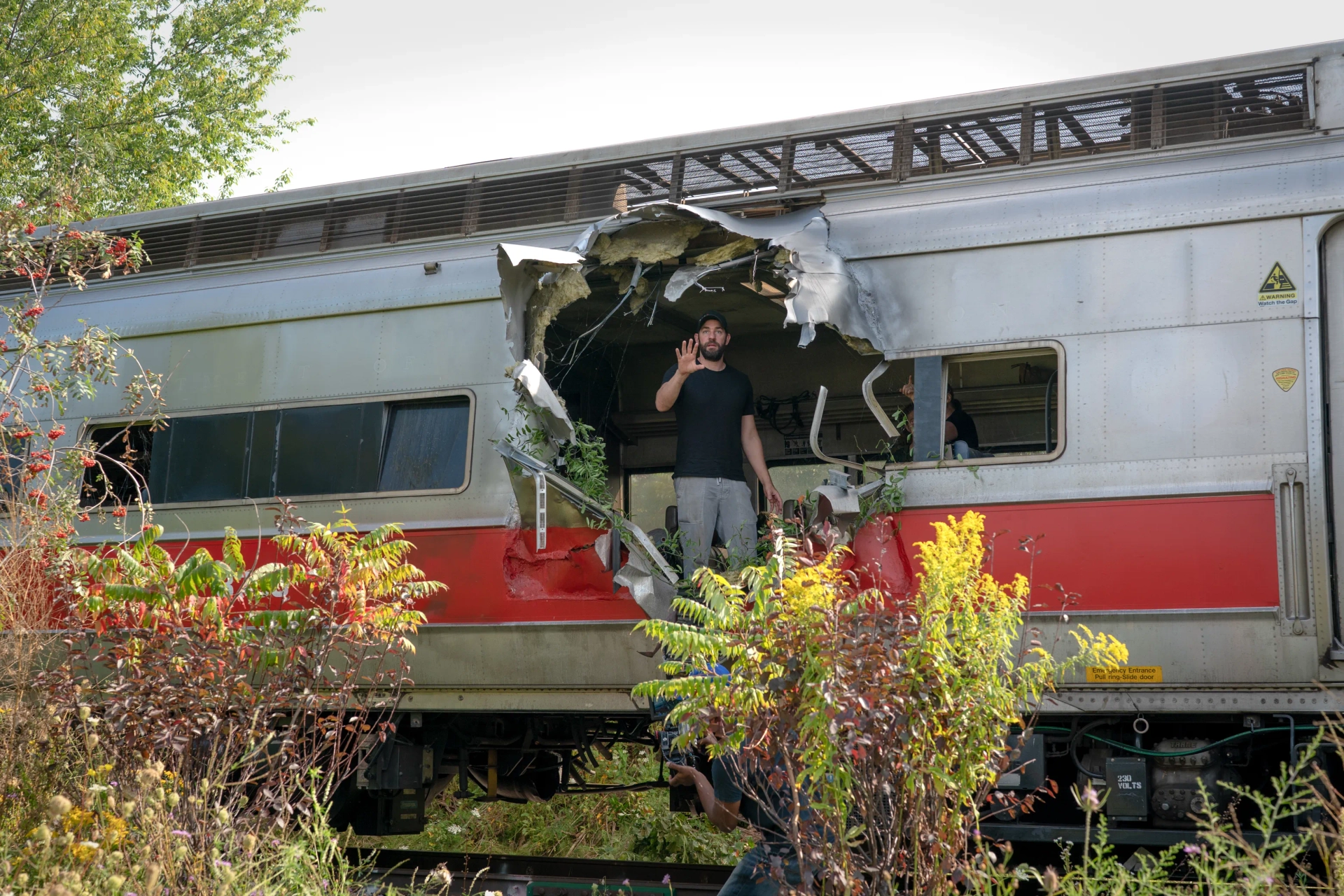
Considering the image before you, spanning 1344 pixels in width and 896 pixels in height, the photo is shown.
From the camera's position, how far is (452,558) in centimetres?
725

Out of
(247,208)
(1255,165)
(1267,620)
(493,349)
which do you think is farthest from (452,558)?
(1255,165)

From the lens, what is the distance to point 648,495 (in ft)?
32.6

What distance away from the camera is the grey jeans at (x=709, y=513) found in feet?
23.8

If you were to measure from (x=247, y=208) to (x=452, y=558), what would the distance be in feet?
10.6

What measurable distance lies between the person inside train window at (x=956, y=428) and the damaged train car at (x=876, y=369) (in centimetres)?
4

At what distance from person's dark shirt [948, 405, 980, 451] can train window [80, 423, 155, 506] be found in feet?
17.7

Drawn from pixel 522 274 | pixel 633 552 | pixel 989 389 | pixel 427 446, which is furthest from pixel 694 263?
pixel 989 389

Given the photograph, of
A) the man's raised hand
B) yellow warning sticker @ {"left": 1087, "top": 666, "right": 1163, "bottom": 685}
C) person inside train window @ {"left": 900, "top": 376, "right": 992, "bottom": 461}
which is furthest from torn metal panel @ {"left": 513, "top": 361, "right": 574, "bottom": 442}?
yellow warning sticker @ {"left": 1087, "top": 666, "right": 1163, "bottom": 685}

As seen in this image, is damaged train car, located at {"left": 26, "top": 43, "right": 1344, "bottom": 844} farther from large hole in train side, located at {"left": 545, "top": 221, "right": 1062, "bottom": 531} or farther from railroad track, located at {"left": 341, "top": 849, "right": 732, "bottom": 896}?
railroad track, located at {"left": 341, "top": 849, "right": 732, "bottom": 896}

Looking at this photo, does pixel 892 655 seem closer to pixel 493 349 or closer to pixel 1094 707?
pixel 1094 707

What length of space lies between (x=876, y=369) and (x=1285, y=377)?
2.02 meters

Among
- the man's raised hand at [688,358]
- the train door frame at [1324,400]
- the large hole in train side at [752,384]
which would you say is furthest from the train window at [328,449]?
the train door frame at [1324,400]

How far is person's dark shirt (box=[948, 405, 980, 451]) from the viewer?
6.98 meters

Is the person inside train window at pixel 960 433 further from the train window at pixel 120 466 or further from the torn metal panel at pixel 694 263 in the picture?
the train window at pixel 120 466
